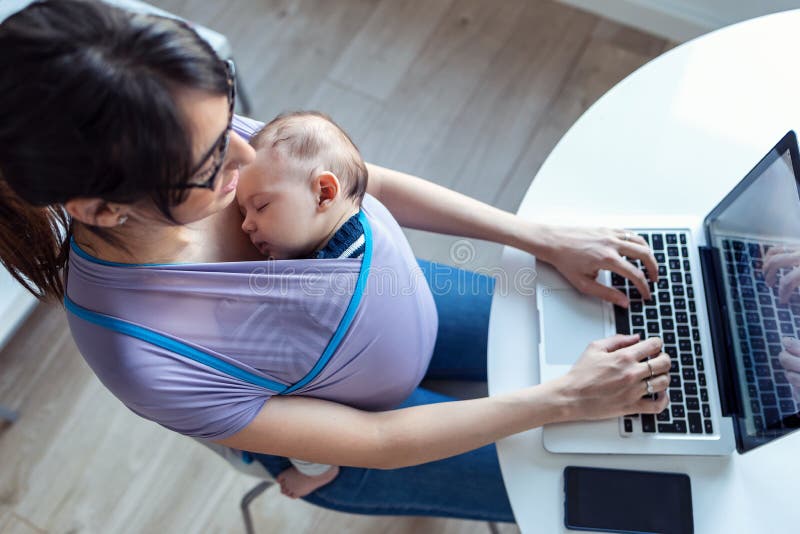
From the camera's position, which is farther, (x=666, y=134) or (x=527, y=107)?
(x=527, y=107)

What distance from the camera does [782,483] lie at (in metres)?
0.93

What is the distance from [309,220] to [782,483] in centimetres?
75

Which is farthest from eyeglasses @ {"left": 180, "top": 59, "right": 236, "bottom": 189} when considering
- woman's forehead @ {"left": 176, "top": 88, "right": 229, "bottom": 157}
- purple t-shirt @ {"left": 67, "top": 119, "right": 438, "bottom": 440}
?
purple t-shirt @ {"left": 67, "top": 119, "right": 438, "bottom": 440}

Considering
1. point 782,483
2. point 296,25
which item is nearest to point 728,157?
point 782,483

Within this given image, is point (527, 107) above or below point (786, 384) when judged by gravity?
below

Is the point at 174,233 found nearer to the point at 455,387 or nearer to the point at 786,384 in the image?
the point at 455,387

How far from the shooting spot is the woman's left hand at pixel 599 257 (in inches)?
40.7

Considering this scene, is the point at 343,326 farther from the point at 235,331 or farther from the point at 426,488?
the point at 426,488

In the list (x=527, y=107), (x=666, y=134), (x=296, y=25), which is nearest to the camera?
(x=666, y=134)

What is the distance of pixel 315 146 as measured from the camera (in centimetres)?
103

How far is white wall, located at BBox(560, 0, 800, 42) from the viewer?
6.53 feet

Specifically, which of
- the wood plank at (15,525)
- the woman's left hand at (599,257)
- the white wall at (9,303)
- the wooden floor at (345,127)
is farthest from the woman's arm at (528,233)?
the wood plank at (15,525)

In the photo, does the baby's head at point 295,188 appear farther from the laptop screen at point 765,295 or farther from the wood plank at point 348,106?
the wood plank at point 348,106

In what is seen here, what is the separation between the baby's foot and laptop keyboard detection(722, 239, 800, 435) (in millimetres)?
629
